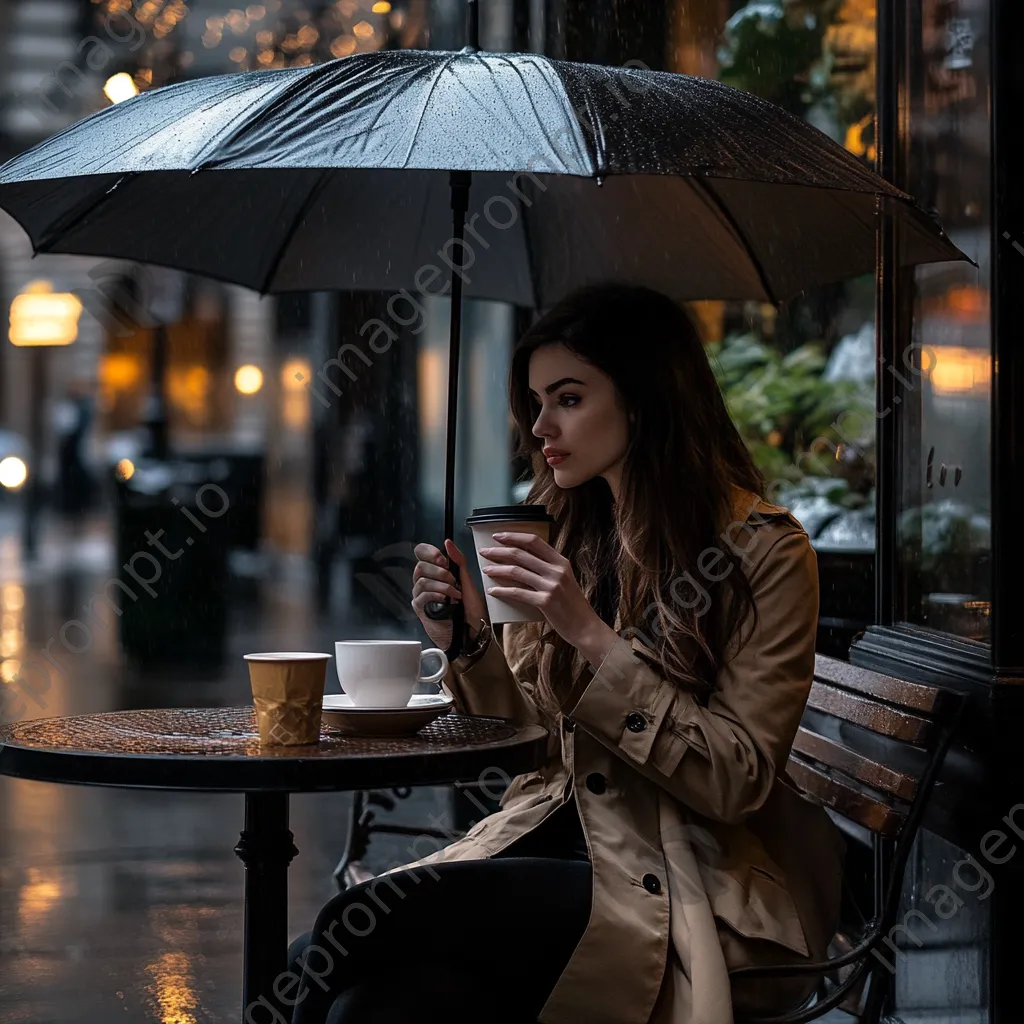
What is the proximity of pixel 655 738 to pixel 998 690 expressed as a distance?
1.00 metres

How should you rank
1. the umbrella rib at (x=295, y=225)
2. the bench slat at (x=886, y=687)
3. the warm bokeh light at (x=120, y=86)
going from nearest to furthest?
the bench slat at (x=886, y=687)
the umbrella rib at (x=295, y=225)
the warm bokeh light at (x=120, y=86)

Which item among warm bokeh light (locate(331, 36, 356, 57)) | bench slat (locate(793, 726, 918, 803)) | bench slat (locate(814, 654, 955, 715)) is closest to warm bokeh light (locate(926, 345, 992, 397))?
bench slat (locate(814, 654, 955, 715))

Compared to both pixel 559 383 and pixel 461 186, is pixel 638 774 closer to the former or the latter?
pixel 559 383

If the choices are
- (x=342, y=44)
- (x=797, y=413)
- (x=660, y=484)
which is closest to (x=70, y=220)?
(x=660, y=484)

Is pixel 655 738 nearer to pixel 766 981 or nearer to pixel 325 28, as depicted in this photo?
pixel 766 981

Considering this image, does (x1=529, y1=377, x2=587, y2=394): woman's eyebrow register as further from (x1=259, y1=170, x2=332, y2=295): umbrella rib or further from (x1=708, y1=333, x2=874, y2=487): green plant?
(x1=708, y1=333, x2=874, y2=487): green plant

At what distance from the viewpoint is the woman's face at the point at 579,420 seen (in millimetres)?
3189

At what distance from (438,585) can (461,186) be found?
917 mm

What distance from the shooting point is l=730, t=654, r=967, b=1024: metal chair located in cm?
299

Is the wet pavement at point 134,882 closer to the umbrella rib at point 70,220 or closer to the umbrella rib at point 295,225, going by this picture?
the umbrella rib at point 295,225

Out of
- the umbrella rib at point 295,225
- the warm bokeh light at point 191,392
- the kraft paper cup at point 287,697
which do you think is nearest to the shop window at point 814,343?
the umbrella rib at point 295,225

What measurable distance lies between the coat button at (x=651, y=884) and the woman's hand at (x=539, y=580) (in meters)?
0.38

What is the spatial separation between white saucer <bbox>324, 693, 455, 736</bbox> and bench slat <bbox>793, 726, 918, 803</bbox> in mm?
942

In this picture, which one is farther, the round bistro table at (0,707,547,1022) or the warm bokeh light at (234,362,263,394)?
the warm bokeh light at (234,362,263,394)
